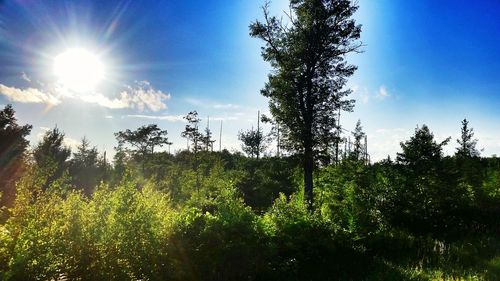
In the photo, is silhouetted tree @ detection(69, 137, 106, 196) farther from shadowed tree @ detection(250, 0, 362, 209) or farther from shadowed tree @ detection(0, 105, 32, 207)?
shadowed tree @ detection(250, 0, 362, 209)

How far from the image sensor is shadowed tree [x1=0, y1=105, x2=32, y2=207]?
22709 mm

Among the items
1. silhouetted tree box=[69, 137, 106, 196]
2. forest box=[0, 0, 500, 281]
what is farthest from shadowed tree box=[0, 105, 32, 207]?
silhouetted tree box=[69, 137, 106, 196]

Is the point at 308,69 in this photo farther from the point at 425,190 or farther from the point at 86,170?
the point at 86,170

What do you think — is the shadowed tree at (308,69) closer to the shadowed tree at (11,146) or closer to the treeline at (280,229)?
the treeline at (280,229)

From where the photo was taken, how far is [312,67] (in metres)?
20.9

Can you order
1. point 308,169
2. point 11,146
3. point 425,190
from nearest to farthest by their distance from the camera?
point 425,190 < point 308,169 < point 11,146

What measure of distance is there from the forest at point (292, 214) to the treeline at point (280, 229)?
0.14 feet

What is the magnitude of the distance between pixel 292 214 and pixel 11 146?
71.7ft

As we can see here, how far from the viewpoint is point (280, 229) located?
40.2 feet

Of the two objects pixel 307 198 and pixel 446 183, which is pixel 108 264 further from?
pixel 446 183

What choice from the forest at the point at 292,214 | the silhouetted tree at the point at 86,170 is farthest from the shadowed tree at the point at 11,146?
the silhouetted tree at the point at 86,170

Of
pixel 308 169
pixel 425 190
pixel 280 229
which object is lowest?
pixel 280 229

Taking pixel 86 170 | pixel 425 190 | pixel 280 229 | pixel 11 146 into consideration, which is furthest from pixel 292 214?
pixel 86 170

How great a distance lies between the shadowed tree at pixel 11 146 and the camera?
894 inches
